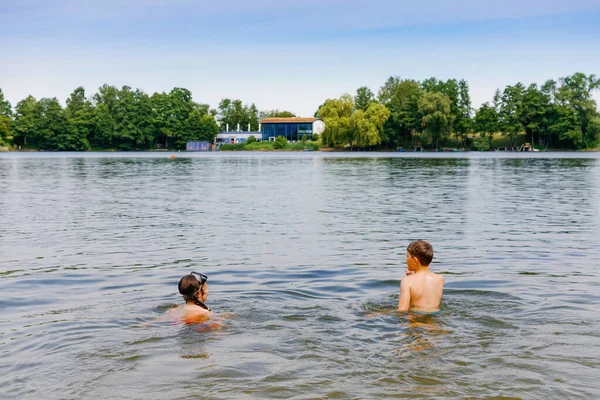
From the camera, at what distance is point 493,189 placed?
109 feet

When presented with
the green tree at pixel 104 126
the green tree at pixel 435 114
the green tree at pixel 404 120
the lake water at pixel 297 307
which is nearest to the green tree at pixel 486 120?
the green tree at pixel 435 114

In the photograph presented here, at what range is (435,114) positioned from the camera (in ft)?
414

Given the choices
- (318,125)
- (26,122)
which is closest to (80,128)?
(26,122)

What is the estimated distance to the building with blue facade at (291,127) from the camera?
533ft

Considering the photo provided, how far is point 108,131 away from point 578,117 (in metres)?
105

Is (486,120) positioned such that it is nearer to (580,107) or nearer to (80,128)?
(580,107)

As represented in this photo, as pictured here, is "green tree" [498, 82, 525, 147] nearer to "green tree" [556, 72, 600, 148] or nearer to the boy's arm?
"green tree" [556, 72, 600, 148]

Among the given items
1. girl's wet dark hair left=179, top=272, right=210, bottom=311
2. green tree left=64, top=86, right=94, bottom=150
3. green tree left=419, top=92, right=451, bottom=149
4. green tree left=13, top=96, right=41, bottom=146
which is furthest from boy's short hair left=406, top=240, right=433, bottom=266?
green tree left=13, top=96, right=41, bottom=146

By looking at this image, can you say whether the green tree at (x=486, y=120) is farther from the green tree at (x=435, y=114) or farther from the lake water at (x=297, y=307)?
the lake water at (x=297, y=307)

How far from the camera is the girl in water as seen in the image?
8.53 m

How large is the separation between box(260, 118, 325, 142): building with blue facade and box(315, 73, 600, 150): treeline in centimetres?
2225

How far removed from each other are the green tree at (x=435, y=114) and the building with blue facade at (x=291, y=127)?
35.5 m

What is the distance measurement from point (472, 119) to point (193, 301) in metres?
137

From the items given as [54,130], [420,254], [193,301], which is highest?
[54,130]
